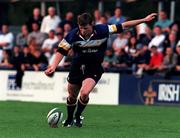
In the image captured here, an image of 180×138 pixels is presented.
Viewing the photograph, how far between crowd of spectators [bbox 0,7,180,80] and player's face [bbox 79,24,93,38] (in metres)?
8.67

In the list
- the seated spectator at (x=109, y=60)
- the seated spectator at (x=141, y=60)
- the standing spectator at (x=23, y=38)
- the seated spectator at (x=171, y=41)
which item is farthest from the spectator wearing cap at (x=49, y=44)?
the seated spectator at (x=171, y=41)

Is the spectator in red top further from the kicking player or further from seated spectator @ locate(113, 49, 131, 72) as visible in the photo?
the kicking player

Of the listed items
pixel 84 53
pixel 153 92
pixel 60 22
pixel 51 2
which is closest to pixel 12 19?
pixel 51 2

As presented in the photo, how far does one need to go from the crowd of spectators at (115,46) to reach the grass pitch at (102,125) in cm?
394

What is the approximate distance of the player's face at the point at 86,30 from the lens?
13050mm

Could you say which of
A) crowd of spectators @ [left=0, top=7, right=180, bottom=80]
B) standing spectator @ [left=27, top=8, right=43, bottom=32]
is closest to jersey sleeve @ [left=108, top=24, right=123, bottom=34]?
crowd of spectators @ [left=0, top=7, right=180, bottom=80]

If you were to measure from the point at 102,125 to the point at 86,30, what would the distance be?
2.17 m

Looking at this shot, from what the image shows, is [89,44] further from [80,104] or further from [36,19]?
[36,19]

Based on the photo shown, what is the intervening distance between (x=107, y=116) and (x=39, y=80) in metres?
8.20

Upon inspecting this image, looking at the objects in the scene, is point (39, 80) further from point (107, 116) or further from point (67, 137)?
point (67, 137)

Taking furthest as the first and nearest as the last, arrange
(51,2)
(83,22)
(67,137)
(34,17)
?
(51,2), (34,17), (83,22), (67,137)

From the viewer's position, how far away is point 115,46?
2430 cm

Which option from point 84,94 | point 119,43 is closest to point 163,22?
point 119,43

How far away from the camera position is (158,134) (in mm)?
12375
